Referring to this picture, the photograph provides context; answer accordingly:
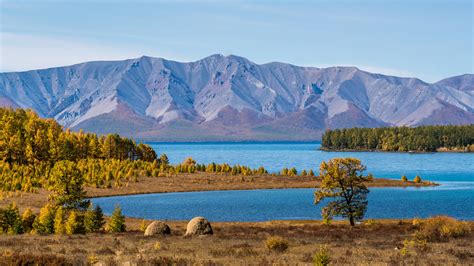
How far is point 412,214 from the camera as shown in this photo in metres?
86.6

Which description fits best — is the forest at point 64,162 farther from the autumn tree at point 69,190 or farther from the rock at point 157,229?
the rock at point 157,229

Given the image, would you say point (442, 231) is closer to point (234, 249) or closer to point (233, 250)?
point (234, 249)

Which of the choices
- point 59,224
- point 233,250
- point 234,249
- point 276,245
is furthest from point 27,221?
point 276,245

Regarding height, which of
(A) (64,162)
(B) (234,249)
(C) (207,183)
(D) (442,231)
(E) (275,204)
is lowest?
(E) (275,204)

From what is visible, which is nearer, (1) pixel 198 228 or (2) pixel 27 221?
(1) pixel 198 228

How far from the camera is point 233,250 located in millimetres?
39094

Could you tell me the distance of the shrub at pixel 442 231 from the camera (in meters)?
47.7

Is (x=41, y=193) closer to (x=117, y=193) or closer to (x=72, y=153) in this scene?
(x=117, y=193)

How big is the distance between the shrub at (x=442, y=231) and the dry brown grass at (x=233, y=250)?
1.22 meters

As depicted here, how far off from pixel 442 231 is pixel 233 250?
2016 centimetres

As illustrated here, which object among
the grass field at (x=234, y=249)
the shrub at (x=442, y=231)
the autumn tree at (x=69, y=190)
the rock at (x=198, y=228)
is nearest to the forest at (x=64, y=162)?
the autumn tree at (x=69, y=190)

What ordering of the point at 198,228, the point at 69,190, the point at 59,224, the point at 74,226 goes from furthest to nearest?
the point at 69,190 → the point at 59,224 → the point at 74,226 → the point at 198,228

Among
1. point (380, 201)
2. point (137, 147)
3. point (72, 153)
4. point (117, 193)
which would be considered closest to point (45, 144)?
point (72, 153)

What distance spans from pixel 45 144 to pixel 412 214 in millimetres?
81854
